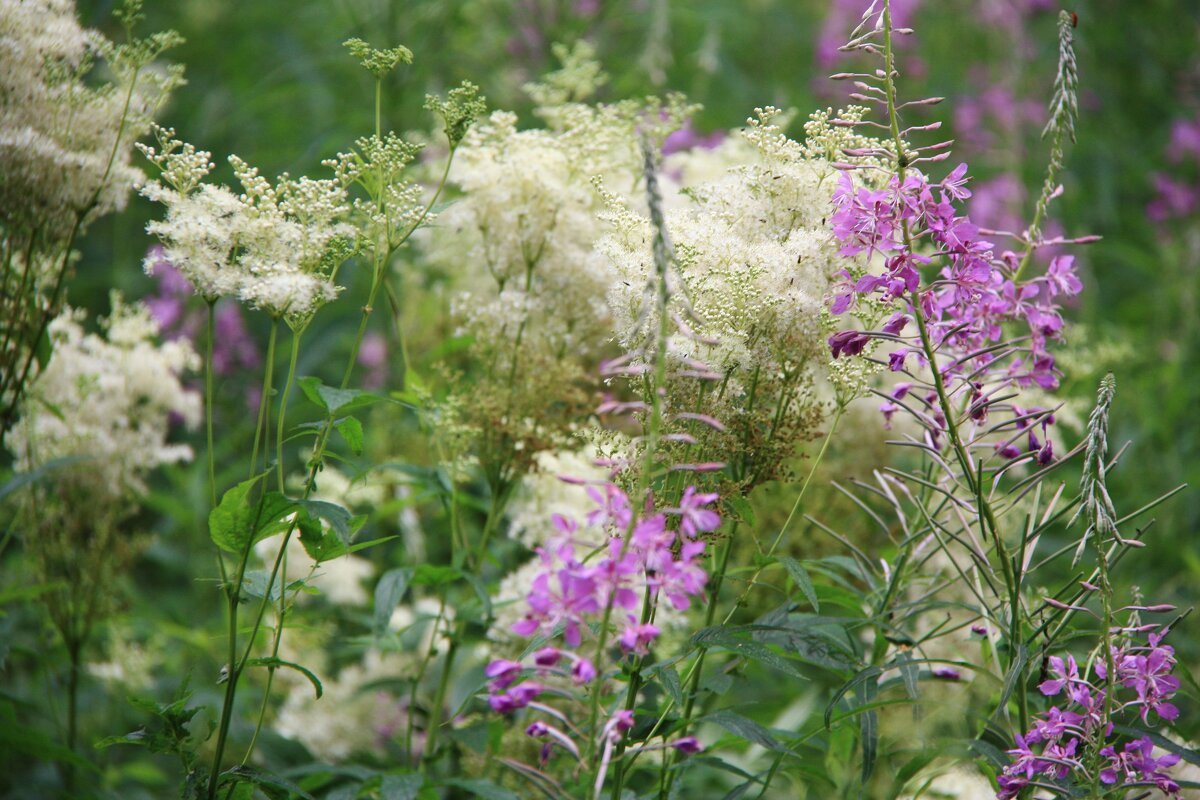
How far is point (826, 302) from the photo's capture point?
4.66 feet

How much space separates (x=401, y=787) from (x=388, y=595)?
1.06 feet

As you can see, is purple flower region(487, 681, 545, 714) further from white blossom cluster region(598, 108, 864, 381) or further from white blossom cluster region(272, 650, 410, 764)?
white blossom cluster region(272, 650, 410, 764)

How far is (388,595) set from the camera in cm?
172

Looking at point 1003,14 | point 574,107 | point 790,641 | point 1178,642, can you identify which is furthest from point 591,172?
point 1003,14

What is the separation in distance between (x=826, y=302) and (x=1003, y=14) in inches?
176

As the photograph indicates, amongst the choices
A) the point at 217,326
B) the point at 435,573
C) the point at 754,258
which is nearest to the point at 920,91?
the point at 217,326

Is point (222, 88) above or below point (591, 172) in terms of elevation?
above

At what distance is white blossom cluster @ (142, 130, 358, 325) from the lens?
135cm

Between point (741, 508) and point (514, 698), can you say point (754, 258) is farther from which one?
point (514, 698)

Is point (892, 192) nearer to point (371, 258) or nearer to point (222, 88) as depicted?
point (371, 258)

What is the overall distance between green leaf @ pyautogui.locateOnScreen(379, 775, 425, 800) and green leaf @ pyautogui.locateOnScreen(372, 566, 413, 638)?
240 millimetres

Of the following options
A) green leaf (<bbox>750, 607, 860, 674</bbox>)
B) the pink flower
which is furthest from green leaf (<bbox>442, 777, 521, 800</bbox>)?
the pink flower

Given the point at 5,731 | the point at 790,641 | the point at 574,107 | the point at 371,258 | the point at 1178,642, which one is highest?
the point at 574,107

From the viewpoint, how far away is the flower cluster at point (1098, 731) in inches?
50.2
